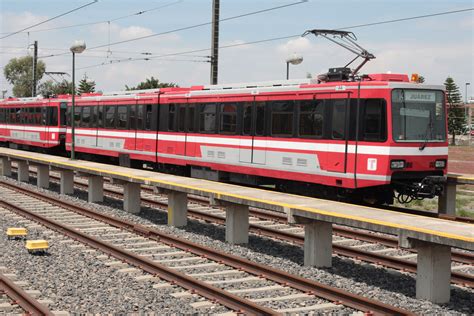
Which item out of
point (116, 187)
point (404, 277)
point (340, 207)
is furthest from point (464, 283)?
point (116, 187)

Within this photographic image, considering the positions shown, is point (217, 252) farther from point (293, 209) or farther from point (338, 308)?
point (338, 308)

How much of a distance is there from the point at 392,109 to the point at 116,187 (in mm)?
13915

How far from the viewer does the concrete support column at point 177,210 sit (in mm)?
15812

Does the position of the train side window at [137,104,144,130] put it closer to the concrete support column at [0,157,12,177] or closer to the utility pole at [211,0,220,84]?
the utility pole at [211,0,220,84]

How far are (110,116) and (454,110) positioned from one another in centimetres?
6884

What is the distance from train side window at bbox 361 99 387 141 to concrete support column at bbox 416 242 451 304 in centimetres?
487

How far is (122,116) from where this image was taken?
2528 centimetres

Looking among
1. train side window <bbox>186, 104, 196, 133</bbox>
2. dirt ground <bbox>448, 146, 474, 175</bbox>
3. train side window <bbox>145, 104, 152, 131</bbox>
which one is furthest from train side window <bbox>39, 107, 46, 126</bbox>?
dirt ground <bbox>448, 146, 474, 175</bbox>

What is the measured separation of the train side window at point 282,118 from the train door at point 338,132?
1.50 metres

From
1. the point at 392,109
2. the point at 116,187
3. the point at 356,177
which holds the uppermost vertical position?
the point at 392,109

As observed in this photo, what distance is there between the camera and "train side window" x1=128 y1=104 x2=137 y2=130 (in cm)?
2438

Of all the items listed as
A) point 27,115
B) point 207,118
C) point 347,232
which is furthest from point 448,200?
point 27,115

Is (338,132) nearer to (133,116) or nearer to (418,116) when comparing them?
(418,116)

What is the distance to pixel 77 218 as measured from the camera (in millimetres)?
17312
